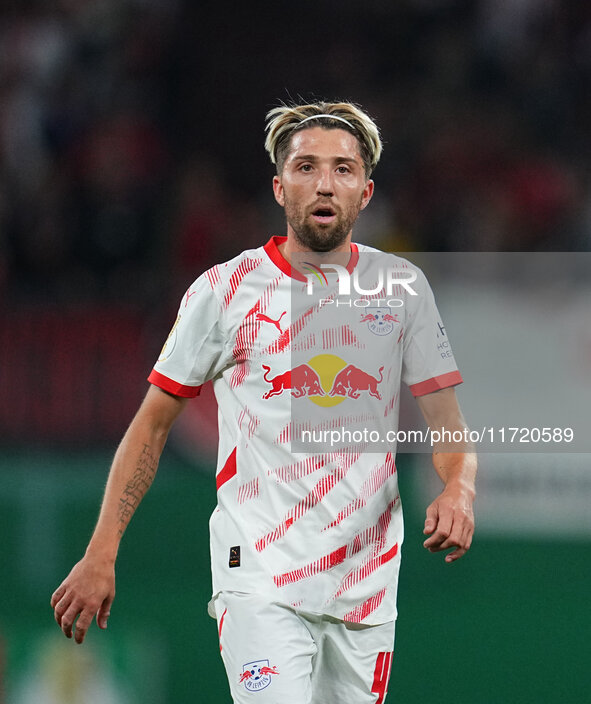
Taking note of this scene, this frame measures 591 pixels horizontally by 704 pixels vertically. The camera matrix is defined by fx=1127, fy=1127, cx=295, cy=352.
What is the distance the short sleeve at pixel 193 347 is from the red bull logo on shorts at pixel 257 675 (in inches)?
28.6

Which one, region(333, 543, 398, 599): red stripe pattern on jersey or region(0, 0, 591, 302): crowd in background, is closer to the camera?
region(333, 543, 398, 599): red stripe pattern on jersey

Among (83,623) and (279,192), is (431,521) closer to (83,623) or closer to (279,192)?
(83,623)

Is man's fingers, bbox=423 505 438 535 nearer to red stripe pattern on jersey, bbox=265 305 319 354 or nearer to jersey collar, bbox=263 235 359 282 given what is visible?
red stripe pattern on jersey, bbox=265 305 319 354

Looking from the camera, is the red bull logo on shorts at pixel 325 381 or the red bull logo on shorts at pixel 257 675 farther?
the red bull logo on shorts at pixel 325 381

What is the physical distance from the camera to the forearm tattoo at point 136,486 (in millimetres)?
2906

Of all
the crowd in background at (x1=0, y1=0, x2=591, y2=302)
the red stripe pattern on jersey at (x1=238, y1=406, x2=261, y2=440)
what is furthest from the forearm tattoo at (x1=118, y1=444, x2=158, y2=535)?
the crowd in background at (x1=0, y1=0, x2=591, y2=302)

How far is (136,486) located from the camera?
9.67 feet

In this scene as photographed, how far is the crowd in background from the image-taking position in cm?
917

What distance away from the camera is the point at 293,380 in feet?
9.79

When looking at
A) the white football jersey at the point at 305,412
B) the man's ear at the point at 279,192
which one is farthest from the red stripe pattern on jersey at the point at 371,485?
the man's ear at the point at 279,192

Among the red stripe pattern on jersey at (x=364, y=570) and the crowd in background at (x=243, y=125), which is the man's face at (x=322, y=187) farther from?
the crowd in background at (x=243, y=125)

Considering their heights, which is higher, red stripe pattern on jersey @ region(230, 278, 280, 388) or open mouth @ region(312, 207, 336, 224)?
open mouth @ region(312, 207, 336, 224)

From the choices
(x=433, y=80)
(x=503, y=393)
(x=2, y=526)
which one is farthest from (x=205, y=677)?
(x=433, y=80)

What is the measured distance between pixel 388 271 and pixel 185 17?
8735 millimetres
